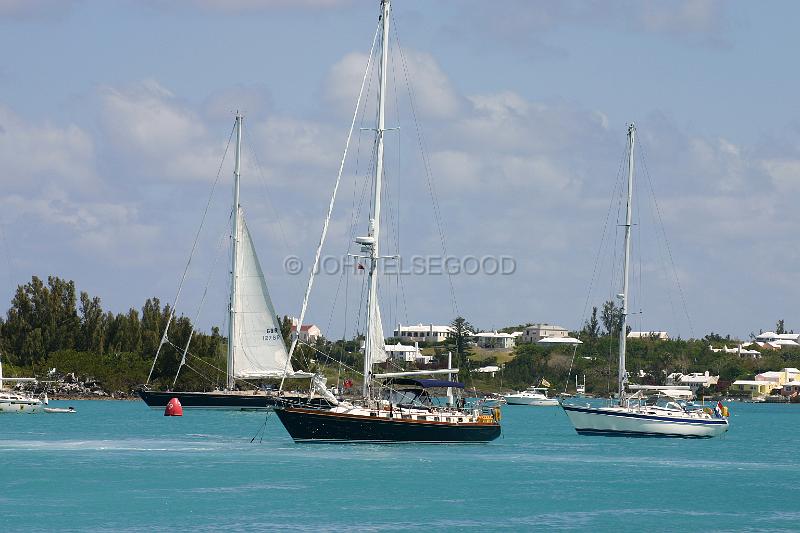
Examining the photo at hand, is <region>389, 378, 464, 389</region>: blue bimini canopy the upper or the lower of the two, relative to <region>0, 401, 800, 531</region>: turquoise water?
upper

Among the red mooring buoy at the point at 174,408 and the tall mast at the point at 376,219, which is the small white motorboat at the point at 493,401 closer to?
the tall mast at the point at 376,219

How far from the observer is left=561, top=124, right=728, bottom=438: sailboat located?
280 ft

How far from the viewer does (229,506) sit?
5256cm

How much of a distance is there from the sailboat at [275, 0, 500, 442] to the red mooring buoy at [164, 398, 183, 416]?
45.9 metres

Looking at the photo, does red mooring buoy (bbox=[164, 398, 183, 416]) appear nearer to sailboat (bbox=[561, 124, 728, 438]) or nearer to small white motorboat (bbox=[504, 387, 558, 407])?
sailboat (bbox=[561, 124, 728, 438])

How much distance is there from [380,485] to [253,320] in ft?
194

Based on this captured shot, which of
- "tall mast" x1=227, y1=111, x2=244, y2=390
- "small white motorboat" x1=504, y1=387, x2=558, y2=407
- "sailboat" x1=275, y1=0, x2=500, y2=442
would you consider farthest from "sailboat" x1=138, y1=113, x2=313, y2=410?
"small white motorboat" x1=504, y1=387, x2=558, y2=407

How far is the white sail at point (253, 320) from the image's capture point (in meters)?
117

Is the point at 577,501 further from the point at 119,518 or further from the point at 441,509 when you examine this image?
the point at 119,518

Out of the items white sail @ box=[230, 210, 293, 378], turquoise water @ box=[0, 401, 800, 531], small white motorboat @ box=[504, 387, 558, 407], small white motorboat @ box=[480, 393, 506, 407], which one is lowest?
turquoise water @ box=[0, 401, 800, 531]

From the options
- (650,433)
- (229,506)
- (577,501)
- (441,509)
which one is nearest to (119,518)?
(229,506)

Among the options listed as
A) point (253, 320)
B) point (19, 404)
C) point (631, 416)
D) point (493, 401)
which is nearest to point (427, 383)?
point (631, 416)

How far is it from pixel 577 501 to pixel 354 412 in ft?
51.0

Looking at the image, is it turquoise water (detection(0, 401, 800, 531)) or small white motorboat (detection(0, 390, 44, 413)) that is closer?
turquoise water (detection(0, 401, 800, 531))
